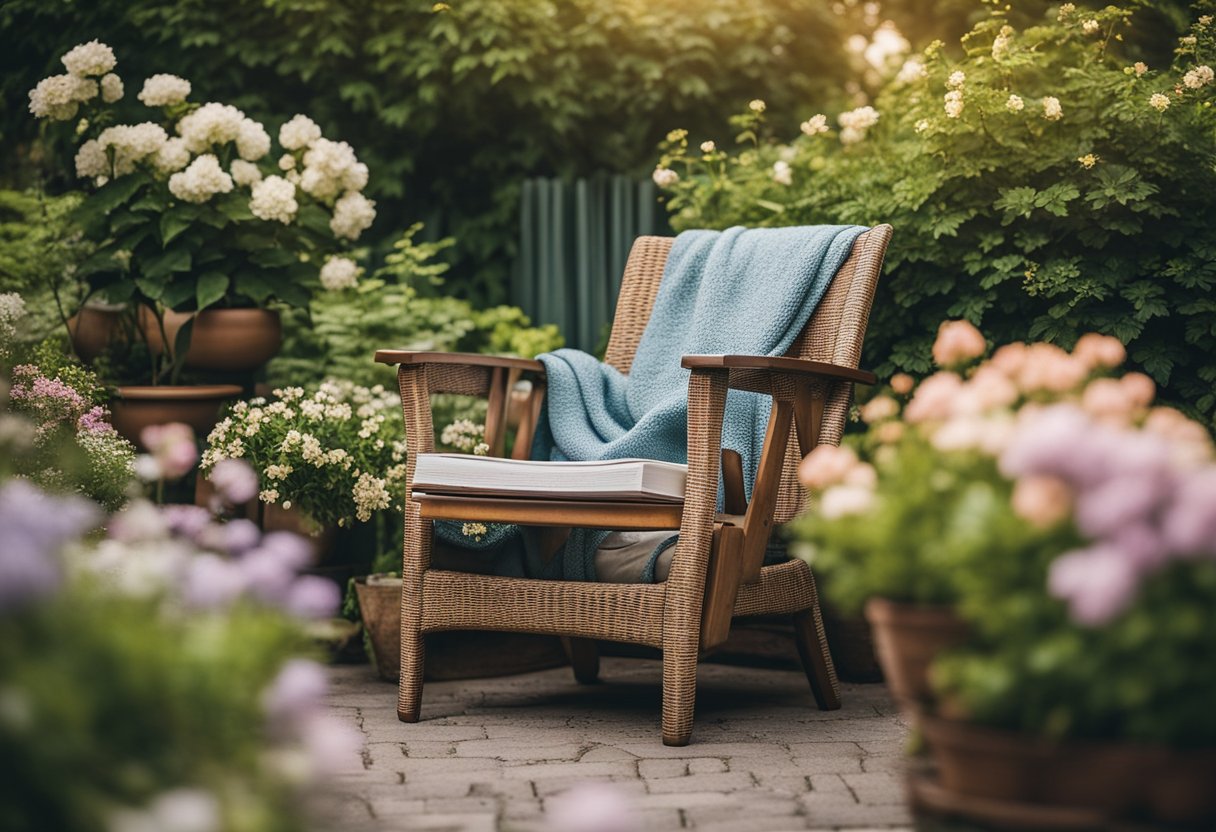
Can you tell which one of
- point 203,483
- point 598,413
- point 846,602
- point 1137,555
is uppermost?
point 1137,555

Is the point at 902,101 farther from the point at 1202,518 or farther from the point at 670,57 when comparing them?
the point at 1202,518

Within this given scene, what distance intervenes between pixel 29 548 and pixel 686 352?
2451mm

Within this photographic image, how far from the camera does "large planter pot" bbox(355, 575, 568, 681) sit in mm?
3484

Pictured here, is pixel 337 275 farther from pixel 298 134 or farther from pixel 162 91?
pixel 162 91

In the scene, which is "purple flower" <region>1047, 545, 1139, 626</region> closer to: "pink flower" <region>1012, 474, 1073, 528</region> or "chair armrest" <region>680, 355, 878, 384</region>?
"pink flower" <region>1012, 474, 1073, 528</region>

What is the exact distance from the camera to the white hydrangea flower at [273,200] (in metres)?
4.04

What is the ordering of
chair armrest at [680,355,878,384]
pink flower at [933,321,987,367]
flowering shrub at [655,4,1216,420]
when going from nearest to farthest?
pink flower at [933,321,987,367], chair armrest at [680,355,878,384], flowering shrub at [655,4,1216,420]

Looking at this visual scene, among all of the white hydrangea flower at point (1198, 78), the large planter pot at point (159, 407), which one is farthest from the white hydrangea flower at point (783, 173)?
the large planter pot at point (159, 407)

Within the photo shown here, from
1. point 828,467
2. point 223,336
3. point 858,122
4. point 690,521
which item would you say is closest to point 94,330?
point 223,336

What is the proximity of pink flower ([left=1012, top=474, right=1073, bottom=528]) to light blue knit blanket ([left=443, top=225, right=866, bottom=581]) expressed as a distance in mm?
1887

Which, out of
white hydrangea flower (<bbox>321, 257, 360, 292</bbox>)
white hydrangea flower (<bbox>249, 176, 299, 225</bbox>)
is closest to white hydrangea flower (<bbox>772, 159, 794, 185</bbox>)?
white hydrangea flower (<bbox>321, 257, 360, 292</bbox>)

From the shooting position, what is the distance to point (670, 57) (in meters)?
5.82

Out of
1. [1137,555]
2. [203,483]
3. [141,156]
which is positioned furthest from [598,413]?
[1137,555]

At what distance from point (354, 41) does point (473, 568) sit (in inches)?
131
